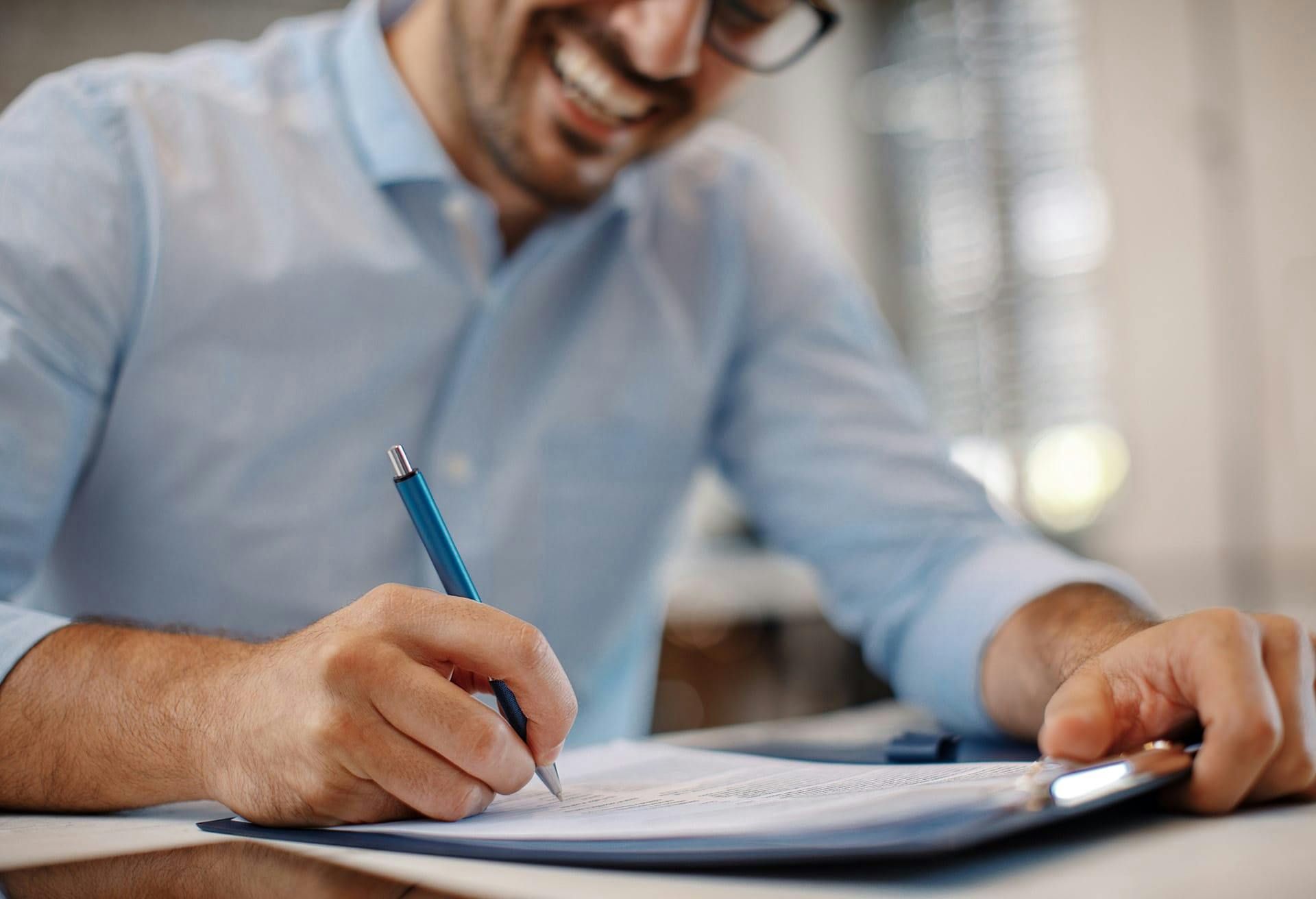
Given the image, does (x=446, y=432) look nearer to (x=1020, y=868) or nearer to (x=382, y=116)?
(x=382, y=116)

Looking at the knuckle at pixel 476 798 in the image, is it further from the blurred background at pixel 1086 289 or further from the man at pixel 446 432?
the blurred background at pixel 1086 289

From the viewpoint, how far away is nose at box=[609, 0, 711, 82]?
3.18 ft

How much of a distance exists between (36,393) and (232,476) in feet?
0.65

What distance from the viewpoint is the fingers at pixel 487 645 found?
498 millimetres

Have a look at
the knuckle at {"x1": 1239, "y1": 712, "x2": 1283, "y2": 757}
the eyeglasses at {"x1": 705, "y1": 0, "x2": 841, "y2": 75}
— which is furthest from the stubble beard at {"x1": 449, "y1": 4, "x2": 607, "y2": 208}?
the knuckle at {"x1": 1239, "y1": 712, "x2": 1283, "y2": 757}

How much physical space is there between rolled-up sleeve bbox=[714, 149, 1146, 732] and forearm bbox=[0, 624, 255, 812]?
22.9 inches

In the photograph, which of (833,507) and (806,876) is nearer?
(806,876)

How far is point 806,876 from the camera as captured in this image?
0.39 m

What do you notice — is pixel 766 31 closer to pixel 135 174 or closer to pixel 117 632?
pixel 135 174

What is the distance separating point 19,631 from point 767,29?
85 cm

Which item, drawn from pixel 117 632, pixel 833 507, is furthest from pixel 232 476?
pixel 833 507

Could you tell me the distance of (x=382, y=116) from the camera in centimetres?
98

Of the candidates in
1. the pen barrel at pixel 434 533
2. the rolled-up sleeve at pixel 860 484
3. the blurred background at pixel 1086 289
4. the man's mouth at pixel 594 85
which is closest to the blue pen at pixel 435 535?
the pen barrel at pixel 434 533

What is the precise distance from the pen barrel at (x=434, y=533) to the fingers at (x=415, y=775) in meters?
0.09
